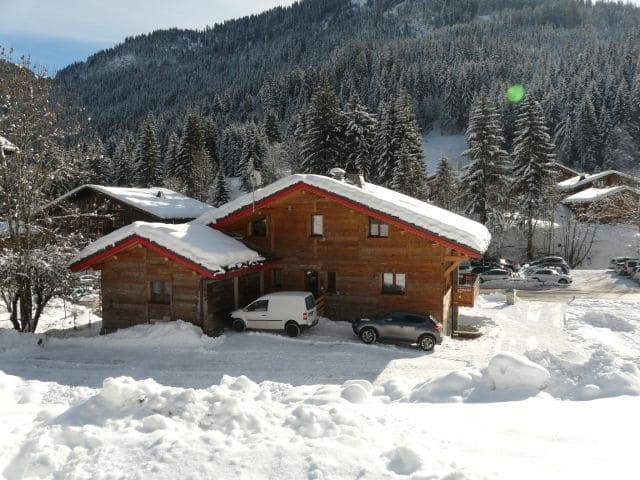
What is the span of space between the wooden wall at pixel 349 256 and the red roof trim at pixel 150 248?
321cm

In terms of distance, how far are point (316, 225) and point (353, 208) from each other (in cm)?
242

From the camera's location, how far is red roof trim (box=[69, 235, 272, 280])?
1864cm

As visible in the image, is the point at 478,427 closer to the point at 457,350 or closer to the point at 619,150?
the point at 457,350

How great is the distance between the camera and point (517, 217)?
177ft

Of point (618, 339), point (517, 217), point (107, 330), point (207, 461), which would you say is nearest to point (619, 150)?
point (517, 217)

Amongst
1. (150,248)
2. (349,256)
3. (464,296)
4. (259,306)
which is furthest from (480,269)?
(150,248)

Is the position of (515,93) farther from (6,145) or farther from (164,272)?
(6,145)

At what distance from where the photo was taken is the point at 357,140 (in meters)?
57.4

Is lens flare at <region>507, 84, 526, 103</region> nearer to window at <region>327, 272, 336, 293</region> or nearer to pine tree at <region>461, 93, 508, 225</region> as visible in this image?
pine tree at <region>461, 93, 508, 225</region>

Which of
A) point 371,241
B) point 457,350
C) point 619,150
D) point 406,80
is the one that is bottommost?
point 457,350

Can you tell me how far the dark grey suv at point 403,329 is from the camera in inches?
742

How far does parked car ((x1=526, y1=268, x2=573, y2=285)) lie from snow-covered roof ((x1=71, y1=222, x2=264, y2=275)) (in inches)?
1127

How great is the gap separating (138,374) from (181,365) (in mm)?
1440

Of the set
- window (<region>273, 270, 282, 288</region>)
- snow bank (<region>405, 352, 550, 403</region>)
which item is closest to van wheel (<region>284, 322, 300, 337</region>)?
window (<region>273, 270, 282, 288</region>)
